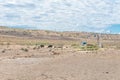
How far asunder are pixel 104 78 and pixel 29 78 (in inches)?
180

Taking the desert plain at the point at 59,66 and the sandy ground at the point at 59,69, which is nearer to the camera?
the sandy ground at the point at 59,69

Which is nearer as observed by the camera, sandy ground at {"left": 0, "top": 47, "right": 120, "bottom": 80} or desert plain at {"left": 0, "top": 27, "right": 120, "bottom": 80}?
sandy ground at {"left": 0, "top": 47, "right": 120, "bottom": 80}

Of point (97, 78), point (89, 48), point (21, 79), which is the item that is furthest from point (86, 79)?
point (89, 48)

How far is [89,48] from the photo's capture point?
62.0 meters

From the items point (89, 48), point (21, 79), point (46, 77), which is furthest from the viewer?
point (89, 48)

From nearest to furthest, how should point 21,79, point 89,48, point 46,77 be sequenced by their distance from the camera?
point 21,79, point 46,77, point 89,48

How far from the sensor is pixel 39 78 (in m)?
21.0

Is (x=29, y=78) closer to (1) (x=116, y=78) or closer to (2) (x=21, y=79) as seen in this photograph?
(2) (x=21, y=79)

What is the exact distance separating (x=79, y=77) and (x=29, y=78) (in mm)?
3276

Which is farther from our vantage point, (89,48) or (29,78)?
(89,48)

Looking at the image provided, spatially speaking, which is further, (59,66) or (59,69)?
(59,66)

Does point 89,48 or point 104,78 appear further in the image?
point 89,48

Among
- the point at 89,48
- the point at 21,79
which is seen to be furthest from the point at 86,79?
the point at 89,48

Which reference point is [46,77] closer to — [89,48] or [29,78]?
[29,78]
